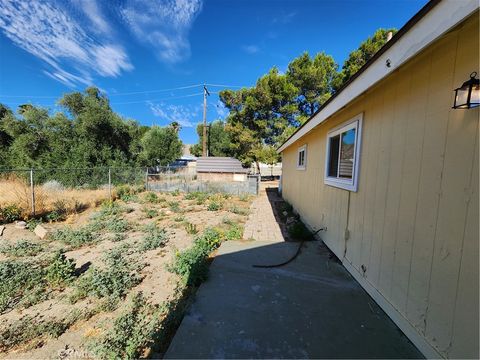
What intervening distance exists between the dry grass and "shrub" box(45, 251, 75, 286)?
15.0 feet

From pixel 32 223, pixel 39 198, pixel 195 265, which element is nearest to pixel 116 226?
pixel 32 223

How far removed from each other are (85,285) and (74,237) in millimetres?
2622

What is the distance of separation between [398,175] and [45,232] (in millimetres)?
6948

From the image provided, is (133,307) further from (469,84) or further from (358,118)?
(358,118)

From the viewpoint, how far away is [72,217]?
6402 mm

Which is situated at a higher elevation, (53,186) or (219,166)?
(219,166)

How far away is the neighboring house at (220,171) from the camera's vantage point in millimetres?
17438

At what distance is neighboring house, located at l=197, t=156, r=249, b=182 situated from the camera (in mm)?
17438

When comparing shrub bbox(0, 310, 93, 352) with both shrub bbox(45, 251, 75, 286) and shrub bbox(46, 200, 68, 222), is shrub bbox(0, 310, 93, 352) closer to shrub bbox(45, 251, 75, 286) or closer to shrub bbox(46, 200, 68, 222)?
shrub bbox(45, 251, 75, 286)

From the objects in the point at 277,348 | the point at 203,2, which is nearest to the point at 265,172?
the point at 203,2

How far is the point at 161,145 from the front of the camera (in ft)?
72.3

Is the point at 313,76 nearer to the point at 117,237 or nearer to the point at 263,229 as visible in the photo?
the point at 263,229

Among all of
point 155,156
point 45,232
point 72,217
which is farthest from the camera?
point 155,156

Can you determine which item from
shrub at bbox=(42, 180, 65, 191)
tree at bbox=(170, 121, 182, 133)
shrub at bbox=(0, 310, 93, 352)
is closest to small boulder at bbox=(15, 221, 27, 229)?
shrub at bbox=(42, 180, 65, 191)
